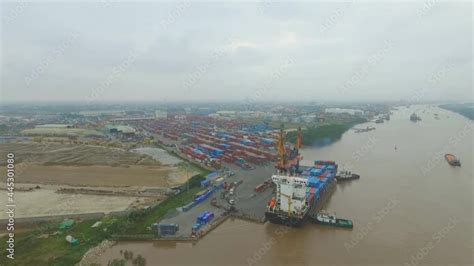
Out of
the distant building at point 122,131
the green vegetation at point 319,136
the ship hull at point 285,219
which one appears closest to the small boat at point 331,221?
the ship hull at point 285,219

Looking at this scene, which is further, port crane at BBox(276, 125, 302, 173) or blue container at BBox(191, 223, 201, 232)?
port crane at BBox(276, 125, 302, 173)

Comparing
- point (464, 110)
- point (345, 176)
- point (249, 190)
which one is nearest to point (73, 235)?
point (249, 190)

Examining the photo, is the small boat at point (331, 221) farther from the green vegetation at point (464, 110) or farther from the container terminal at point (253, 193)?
the green vegetation at point (464, 110)

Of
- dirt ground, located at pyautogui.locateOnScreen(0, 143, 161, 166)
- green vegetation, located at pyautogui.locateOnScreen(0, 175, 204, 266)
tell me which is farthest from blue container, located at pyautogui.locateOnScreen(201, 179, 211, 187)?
dirt ground, located at pyautogui.locateOnScreen(0, 143, 161, 166)

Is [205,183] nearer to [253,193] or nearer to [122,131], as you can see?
[253,193]

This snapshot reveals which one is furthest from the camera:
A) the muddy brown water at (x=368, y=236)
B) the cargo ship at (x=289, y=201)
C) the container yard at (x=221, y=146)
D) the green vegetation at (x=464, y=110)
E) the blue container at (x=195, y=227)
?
the green vegetation at (x=464, y=110)

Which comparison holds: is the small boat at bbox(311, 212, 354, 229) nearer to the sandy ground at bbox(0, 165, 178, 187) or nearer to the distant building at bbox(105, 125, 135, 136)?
the sandy ground at bbox(0, 165, 178, 187)

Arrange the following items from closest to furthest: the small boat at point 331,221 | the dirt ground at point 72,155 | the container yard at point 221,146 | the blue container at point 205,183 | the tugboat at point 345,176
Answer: the small boat at point 331,221, the blue container at point 205,183, the tugboat at point 345,176, the container yard at point 221,146, the dirt ground at point 72,155
